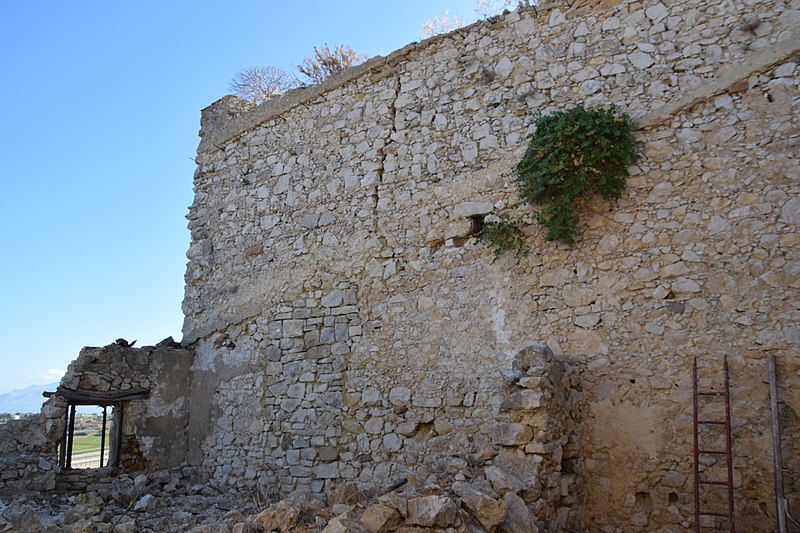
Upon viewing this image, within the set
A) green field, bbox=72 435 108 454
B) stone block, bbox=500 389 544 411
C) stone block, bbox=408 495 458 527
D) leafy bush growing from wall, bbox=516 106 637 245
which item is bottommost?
green field, bbox=72 435 108 454

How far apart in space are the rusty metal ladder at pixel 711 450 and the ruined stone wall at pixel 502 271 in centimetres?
12

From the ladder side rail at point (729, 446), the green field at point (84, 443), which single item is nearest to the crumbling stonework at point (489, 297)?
the ladder side rail at point (729, 446)

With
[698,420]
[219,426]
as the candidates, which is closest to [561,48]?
[698,420]

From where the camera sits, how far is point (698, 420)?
5.46 meters

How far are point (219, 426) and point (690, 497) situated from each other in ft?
19.3

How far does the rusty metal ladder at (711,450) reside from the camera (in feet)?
16.7

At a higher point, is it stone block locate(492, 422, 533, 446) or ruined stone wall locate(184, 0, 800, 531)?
ruined stone wall locate(184, 0, 800, 531)

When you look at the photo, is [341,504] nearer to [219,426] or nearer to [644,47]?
[219,426]

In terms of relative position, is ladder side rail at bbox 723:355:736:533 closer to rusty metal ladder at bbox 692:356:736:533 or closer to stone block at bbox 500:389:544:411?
rusty metal ladder at bbox 692:356:736:533

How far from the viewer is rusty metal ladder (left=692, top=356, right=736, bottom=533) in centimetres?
508

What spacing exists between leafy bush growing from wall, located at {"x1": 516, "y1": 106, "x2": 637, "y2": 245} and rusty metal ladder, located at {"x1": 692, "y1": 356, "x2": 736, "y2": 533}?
5.82ft

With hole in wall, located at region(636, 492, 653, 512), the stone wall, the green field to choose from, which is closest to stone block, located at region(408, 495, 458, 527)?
hole in wall, located at region(636, 492, 653, 512)

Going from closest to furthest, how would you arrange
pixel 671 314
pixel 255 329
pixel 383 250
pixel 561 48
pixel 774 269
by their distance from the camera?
pixel 774 269, pixel 671 314, pixel 561 48, pixel 383 250, pixel 255 329

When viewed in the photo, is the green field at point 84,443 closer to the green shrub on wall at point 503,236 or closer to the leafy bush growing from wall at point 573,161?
the green shrub on wall at point 503,236
